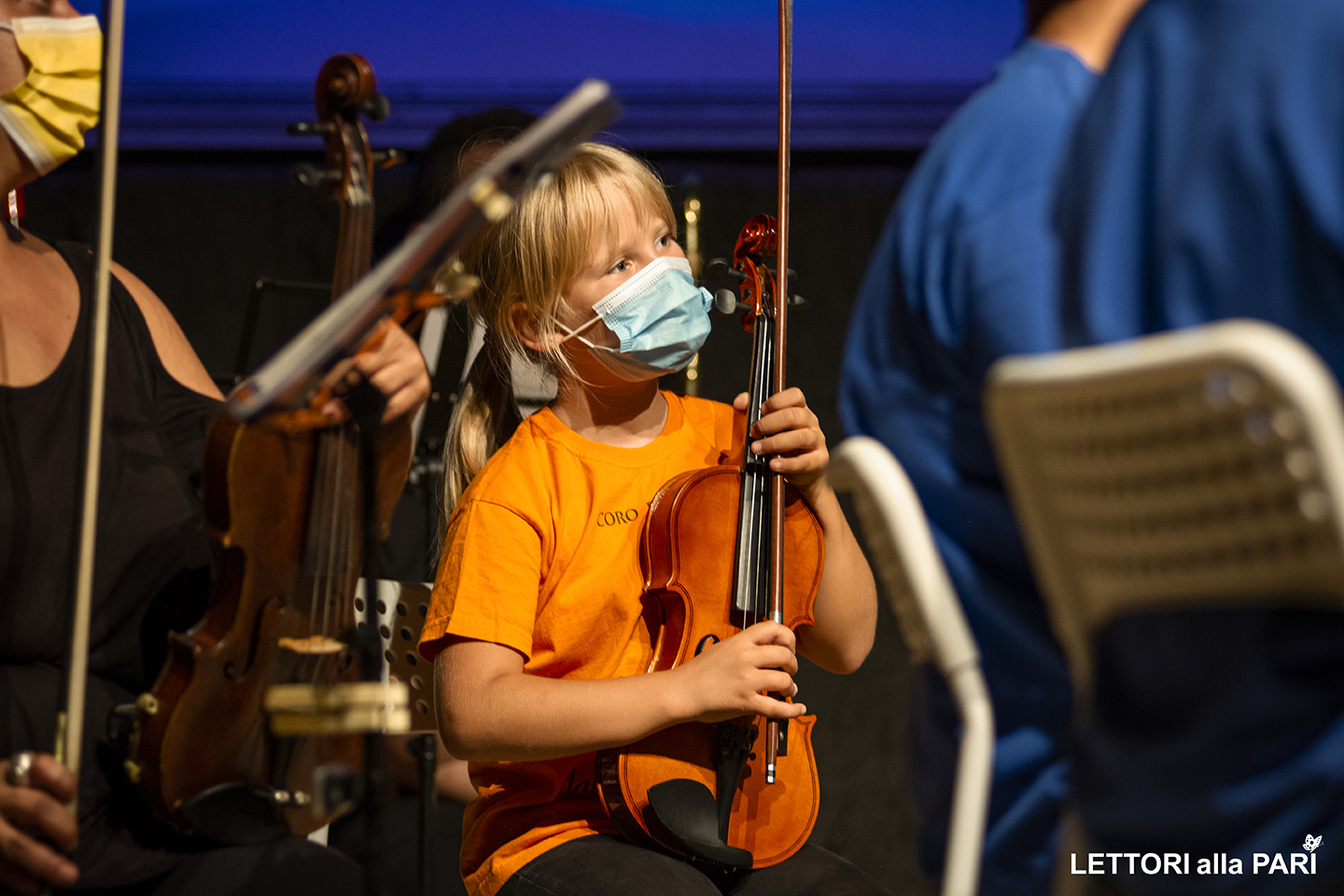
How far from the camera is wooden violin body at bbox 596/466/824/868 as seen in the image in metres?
1.18

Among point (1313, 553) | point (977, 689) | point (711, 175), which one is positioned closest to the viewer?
point (1313, 553)

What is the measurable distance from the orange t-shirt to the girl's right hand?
139 mm

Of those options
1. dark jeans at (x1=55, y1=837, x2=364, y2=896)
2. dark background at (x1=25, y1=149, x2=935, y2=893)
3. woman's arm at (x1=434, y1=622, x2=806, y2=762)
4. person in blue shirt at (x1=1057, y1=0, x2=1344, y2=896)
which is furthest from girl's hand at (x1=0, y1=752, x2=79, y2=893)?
dark background at (x1=25, y1=149, x2=935, y2=893)

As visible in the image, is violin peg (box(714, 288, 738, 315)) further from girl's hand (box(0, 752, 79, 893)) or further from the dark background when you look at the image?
the dark background

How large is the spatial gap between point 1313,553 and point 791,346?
2.42 metres

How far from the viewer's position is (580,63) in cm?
280

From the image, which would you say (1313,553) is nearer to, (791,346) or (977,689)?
(977,689)

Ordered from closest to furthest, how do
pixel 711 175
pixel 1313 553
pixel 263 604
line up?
pixel 1313 553, pixel 263 604, pixel 711 175

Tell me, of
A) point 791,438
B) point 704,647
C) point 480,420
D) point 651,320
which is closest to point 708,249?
point 480,420

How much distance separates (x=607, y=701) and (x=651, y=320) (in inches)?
18.3

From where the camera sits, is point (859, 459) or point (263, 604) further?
point (263, 604)

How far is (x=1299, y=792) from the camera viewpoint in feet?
1.76

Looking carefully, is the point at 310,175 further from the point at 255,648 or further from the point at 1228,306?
the point at 1228,306

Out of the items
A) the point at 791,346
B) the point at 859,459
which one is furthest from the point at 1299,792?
the point at 791,346
